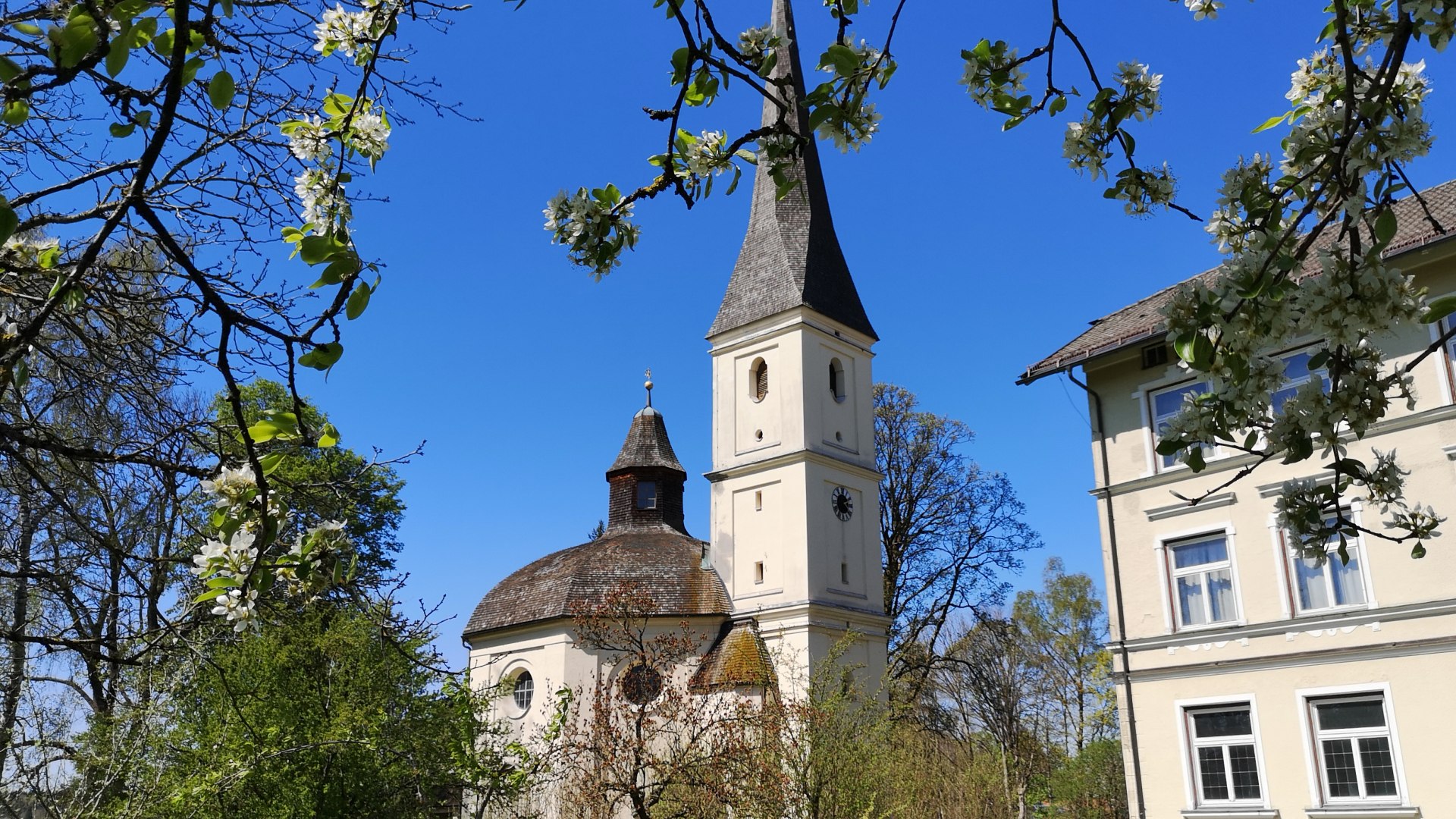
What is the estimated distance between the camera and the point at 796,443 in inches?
1259

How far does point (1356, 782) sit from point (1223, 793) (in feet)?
6.71

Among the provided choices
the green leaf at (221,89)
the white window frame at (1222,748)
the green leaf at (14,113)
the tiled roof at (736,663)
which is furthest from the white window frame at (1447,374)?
the green leaf at (14,113)

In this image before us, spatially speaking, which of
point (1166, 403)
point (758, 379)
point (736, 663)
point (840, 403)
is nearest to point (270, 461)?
point (1166, 403)

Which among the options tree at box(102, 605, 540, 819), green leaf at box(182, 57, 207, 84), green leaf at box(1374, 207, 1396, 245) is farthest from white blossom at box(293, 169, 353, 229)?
tree at box(102, 605, 540, 819)

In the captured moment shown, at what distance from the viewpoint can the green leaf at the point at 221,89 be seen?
7.66ft

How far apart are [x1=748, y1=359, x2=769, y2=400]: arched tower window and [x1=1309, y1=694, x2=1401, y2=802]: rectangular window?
2015 centimetres

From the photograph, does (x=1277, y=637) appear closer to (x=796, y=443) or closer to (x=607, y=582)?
(x=796, y=443)

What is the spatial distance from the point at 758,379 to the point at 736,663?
31.5 feet

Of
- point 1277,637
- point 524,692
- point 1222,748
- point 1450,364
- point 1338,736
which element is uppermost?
point 1450,364

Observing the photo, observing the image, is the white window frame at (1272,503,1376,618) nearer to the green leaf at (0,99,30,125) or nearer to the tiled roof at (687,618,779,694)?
the tiled roof at (687,618,779,694)

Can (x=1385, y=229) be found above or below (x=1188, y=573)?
below

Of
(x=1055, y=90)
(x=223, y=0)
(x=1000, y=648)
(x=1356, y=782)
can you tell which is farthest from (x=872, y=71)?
(x=1000, y=648)

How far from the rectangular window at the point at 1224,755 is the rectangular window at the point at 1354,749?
98cm

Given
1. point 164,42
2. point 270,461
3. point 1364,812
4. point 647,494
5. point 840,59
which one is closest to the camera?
point 164,42
